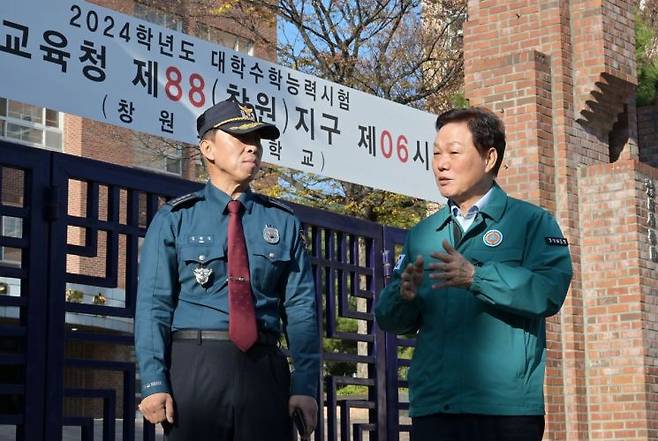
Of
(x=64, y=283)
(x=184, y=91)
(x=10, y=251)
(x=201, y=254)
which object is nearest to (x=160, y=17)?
(x=10, y=251)

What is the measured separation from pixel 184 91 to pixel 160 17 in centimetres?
2277

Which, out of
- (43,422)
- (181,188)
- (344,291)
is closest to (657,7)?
(344,291)

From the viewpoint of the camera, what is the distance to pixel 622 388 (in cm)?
1098

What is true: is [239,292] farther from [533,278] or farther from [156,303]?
[533,278]

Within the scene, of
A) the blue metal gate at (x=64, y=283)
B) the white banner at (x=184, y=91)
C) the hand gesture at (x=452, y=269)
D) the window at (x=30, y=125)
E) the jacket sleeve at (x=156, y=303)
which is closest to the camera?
the hand gesture at (x=452, y=269)

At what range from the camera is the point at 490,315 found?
4.05 meters

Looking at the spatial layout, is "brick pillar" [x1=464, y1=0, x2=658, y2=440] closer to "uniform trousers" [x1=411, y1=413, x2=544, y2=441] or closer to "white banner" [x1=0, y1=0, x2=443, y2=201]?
"white banner" [x1=0, y1=0, x2=443, y2=201]

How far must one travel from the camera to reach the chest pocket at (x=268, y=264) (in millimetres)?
4281

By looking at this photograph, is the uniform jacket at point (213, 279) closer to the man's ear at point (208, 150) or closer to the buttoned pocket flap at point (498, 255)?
the man's ear at point (208, 150)

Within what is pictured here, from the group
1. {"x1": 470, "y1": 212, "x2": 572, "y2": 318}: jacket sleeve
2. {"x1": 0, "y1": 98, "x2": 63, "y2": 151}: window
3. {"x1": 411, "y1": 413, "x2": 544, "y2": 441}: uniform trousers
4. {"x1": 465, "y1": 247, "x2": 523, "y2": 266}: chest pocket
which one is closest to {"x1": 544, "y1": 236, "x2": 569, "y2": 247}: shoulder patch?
{"x1": 470, "y1": 212, "x2": 572, "y2": 318}: jacket sleeve

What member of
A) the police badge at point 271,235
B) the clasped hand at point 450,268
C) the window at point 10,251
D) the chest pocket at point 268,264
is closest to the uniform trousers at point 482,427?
the clasped hand at point 450,268

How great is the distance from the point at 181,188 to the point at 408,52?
1695cm

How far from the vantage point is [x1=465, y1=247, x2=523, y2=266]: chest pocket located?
410 cm

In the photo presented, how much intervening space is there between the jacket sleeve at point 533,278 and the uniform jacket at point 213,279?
0.75 m
